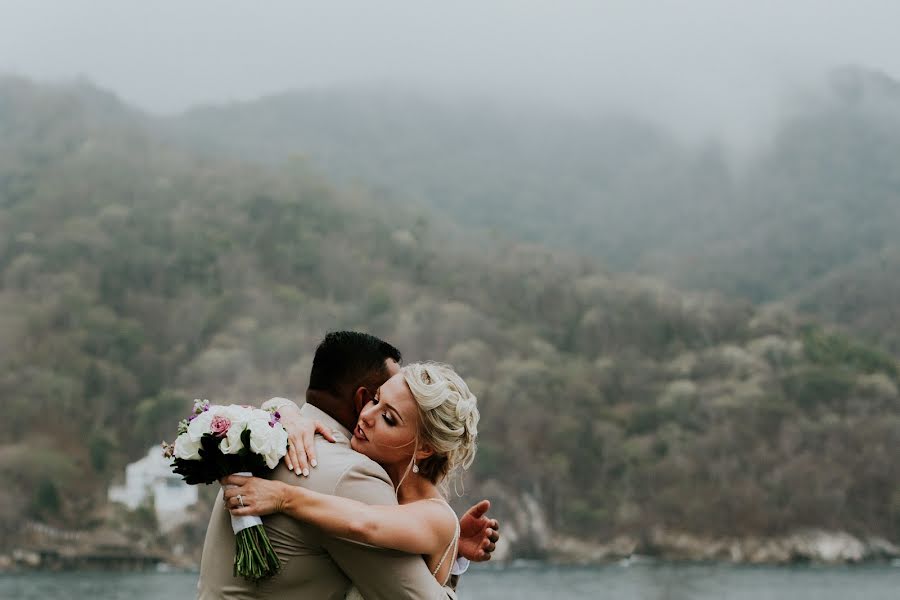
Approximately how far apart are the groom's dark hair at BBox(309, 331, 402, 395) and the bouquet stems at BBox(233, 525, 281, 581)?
2.47 feet

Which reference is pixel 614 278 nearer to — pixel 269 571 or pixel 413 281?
pixel 413 281

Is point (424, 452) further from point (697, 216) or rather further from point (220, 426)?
point (697, 216)

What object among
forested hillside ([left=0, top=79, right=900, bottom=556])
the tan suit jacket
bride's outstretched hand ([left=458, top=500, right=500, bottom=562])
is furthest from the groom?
forested hillside ([left=0, top=79, right=900, bottom=556])

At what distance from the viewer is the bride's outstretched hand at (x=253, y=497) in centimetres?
342

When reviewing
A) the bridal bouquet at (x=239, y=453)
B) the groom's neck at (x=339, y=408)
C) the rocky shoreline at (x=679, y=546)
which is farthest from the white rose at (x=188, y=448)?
the rocky shoreline at (x=679, y=546)

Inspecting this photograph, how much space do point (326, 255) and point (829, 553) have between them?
6732 cm

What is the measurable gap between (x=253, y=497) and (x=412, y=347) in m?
124

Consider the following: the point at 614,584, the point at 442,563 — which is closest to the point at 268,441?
the point at 442,563

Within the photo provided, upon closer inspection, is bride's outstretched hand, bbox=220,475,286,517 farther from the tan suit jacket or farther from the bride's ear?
the bride's ear

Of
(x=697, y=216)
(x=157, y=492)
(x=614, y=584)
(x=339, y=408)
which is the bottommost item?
(x=157, y=492)

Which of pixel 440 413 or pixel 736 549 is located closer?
pixel 440 413

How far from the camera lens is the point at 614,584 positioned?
92875 mm

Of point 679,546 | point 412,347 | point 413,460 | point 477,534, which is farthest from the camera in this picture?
point 412,347

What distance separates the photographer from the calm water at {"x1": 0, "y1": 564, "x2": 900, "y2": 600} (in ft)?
263
